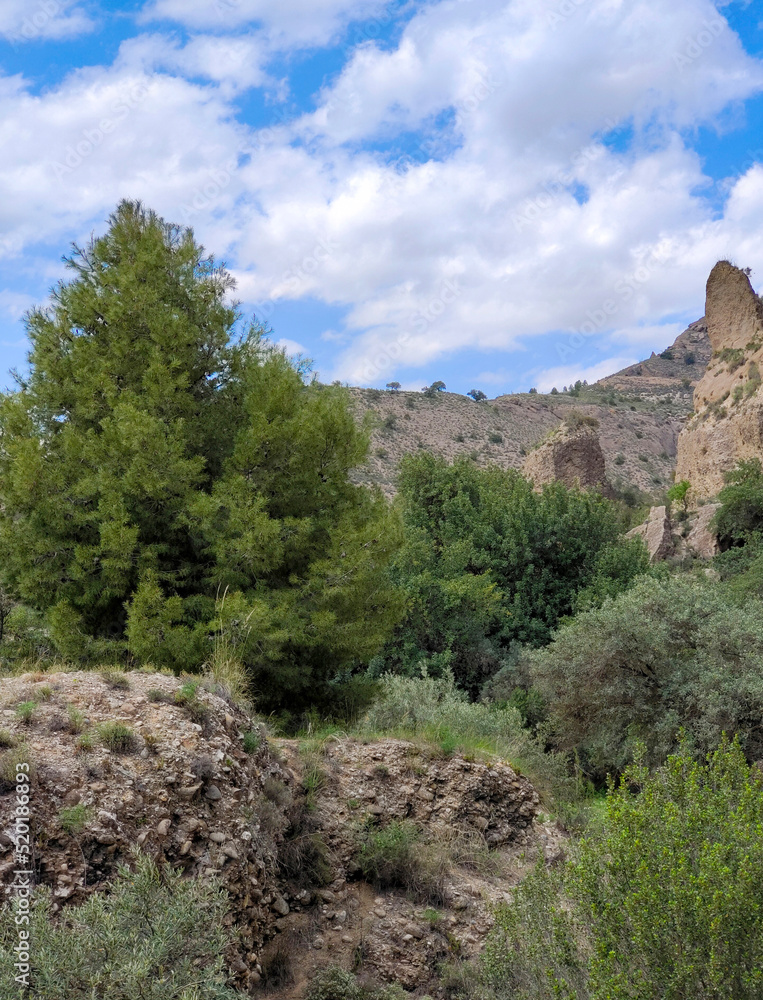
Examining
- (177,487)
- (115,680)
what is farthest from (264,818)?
(177,487)

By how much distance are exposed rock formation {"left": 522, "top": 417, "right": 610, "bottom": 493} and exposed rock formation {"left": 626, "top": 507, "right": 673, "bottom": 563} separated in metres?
4.79

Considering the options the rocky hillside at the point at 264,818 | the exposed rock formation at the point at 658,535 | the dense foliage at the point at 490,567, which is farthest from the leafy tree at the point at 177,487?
the exposed rock formation at the point at 658,535

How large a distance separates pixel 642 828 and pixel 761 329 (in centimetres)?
3393

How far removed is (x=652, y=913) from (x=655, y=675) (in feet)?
35.7

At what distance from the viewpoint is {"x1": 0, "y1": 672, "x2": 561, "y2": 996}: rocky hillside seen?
498 centimetres

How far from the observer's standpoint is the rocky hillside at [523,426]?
5419cm

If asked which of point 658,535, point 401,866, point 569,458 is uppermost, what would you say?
point 569,458

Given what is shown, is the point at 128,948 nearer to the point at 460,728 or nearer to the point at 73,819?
the point at 73,819

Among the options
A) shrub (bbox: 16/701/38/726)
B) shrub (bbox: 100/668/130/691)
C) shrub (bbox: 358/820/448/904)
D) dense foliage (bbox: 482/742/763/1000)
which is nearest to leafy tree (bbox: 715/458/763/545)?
shrub (bbox: 358/820/448/904)

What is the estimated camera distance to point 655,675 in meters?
14.1

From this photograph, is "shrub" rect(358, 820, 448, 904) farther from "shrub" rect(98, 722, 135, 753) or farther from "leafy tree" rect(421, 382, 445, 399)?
"leafy tree" rect(421, 382, 445, 399)

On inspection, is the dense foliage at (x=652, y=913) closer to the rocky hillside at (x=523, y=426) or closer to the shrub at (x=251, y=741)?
the shrub at (x=251, y=741)

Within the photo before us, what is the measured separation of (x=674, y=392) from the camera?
250 feet

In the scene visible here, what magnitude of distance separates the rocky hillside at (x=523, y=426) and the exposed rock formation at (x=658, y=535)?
56.0ft
